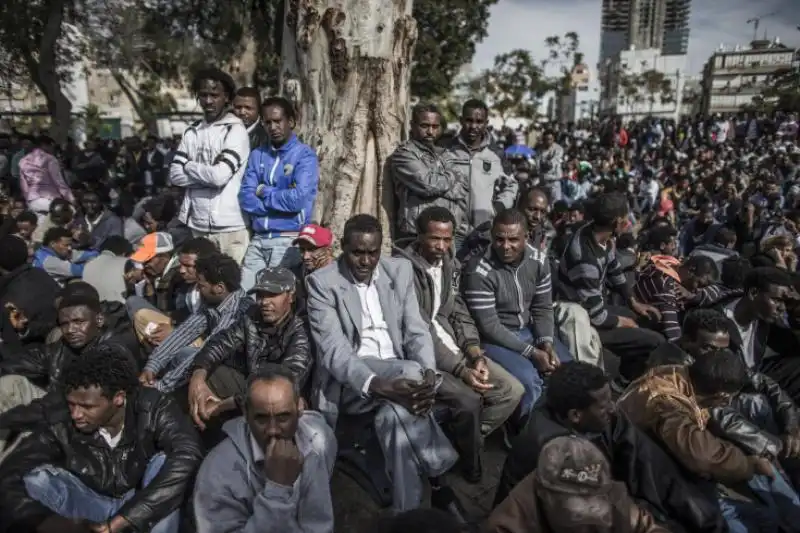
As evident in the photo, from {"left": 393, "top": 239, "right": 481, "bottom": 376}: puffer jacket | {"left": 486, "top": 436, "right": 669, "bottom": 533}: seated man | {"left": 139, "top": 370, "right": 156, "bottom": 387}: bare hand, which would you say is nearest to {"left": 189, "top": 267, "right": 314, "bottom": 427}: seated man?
{"left": 139, "top": 370, "right": 156, "bottom": 387}: bare hand

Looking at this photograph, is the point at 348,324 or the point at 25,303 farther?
the point at 25,303

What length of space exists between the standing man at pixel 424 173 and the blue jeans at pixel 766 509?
2.59 m

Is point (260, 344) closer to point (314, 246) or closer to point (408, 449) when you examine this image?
point (314, 246)

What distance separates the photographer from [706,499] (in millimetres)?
2668

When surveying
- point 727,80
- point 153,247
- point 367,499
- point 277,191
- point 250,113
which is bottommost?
point 367,499

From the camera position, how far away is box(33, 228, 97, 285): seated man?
5480 millimetres

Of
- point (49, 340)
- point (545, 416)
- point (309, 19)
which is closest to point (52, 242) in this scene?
point (49, 340)

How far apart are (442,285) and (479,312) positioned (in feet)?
1.09

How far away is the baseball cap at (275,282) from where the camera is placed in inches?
137

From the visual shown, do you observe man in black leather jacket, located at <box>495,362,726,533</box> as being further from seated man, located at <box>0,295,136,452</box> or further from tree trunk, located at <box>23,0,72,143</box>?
tree trunk, located at <box>23,0,72,143</box>

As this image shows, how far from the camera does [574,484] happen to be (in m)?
1.97

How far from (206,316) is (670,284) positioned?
3462 millimetres

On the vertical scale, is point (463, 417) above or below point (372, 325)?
below

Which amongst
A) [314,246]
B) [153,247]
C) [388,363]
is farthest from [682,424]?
[153,247]
